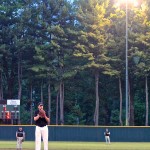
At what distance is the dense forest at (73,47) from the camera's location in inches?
2489

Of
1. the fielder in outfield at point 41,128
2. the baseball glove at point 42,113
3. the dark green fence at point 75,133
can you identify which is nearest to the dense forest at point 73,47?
the dark green fence at point 75,133

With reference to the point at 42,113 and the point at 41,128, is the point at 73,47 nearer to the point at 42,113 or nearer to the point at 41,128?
the point at 41,128

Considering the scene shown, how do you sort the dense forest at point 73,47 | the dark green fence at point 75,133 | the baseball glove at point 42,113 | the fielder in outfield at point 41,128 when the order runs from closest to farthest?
the baseball glove at point 42,113
the fielder in outfield at point 41,128
the dark green fence at point 75,133
the dense forest at point 73,47

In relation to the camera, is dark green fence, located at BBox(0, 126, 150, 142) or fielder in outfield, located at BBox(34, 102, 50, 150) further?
dark green fence, located at BBox(0, 126, 150, 142)

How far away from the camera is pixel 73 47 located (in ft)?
214

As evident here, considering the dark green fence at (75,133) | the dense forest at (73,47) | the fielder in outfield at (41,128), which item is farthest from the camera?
the dense forest at (73,47)

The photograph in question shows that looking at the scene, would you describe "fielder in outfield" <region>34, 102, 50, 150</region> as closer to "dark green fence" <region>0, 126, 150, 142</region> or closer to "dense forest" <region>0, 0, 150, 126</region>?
"dark green fence" <region>0, 126, 150, 142</region>

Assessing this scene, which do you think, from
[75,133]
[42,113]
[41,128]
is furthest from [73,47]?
[42,113]

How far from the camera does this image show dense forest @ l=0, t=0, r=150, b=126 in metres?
63.2

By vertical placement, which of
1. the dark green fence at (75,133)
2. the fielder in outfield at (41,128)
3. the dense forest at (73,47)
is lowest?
the dark green fence at (75,133)

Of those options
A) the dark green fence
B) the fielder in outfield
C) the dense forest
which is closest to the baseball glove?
the fielder in outfield

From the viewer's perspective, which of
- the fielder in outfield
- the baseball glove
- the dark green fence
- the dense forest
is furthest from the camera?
the dense forest

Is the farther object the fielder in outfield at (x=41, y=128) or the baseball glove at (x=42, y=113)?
the fielder in outfield at (x=41, y=128)

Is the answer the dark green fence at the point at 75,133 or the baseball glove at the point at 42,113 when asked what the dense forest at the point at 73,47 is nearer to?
the dark green fence at the point at 75,133
